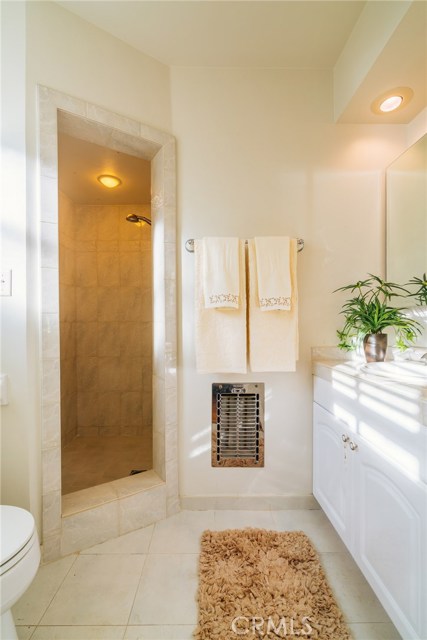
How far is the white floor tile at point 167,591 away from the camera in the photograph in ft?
3.52

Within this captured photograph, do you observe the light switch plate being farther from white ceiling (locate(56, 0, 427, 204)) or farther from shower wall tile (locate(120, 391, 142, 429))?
shower wall tile (locate(120, 391, 142, 429))

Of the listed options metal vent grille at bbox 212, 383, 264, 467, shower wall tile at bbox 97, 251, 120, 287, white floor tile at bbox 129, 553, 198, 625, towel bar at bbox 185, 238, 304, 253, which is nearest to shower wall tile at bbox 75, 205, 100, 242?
shower wall tile at bbox 97, 251, 120, 287

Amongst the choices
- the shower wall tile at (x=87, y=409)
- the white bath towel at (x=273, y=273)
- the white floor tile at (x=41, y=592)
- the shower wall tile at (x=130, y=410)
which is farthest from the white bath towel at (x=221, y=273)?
the shower wall tile at (x=87, y=409)

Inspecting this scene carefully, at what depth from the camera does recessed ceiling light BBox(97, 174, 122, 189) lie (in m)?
2.30

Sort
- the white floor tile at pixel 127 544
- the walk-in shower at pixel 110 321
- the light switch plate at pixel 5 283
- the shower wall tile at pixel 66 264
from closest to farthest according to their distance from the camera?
the light switch plate at pixel 5 283 → the white floor tile at pixel 127 544 → the shower wall tile at pixel 66 264 → the walk-in shower at pixel 110 321

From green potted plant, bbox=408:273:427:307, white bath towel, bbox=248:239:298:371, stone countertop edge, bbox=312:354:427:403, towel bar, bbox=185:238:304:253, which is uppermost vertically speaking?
towel bar, bbox=185:238:304:253

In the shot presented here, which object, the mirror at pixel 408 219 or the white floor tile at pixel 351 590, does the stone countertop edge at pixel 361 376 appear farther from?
the white floor tile at pixel 351 590

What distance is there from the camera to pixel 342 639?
39.0 inches

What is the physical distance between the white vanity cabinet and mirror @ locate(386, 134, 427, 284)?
76 cm

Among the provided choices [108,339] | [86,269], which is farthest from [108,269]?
[108,339]

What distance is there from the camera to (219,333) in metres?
1.55

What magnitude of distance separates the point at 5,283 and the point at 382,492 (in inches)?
65.0

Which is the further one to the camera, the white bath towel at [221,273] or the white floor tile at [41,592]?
the white bath towel at [221,273]

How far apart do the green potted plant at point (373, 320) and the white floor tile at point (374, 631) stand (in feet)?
3.28
